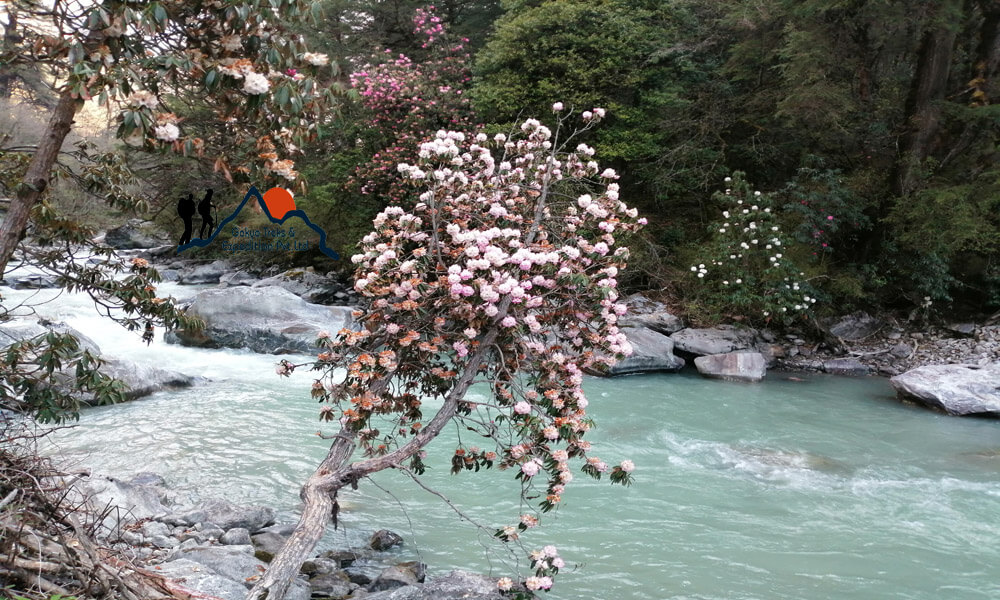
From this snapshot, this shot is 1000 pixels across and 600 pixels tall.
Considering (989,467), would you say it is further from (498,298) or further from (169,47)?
(169,47)

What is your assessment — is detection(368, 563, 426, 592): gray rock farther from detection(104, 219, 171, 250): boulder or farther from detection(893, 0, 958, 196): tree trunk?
detection(104, 219, 171, 250): boulder

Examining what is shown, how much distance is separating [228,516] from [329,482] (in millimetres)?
1310

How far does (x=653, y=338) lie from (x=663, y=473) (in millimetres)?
5035

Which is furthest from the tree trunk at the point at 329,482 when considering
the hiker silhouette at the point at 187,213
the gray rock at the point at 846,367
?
the hiker silhouette at the point at 187,213

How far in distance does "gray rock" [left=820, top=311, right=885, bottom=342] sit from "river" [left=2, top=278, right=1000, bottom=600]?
3.01m

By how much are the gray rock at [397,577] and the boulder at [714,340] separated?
318 inches

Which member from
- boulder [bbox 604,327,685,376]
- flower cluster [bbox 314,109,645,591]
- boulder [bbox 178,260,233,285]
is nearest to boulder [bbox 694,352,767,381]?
boulder [bbox 604,327,685,376]

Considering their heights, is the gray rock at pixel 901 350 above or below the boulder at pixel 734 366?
above

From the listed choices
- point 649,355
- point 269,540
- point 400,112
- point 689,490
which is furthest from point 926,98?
point 269,540

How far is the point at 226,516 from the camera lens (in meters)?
4.83

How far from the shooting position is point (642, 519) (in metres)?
5.42

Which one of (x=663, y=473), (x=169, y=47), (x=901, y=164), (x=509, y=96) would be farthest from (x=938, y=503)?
(x=509, y=96)

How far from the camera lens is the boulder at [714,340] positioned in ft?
37.6

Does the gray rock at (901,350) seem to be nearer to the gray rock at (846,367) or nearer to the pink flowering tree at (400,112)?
the gray rock at (846,367)
